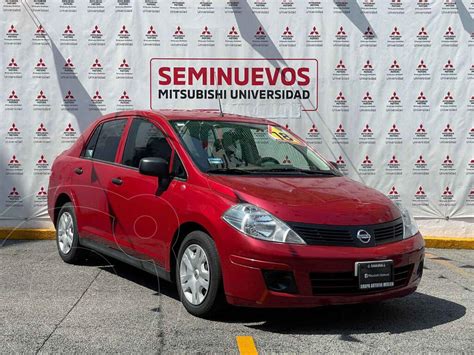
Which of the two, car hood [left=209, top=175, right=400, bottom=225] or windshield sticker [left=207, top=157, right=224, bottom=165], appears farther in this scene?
windshield sticker [left=207, top=157, right=224, bottom=165]

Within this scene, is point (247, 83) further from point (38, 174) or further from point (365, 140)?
point (38, 174)

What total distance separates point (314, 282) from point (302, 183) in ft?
3.47

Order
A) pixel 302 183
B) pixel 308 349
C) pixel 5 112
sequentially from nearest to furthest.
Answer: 1. pixel 308 349
2. pixel 302 183
3. pixel 5 112

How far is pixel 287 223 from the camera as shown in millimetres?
4406

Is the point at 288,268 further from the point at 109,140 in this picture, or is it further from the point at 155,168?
the point at 109,140

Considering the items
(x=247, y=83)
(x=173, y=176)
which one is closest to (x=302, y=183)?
(x=173, y=176)

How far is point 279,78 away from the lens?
891 cm

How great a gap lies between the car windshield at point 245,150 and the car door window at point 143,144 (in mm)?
201

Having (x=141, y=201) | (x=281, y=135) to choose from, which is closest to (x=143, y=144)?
(x=141, y=201)

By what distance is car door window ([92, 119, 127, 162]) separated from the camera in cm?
619

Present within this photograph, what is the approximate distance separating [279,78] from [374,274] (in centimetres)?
497

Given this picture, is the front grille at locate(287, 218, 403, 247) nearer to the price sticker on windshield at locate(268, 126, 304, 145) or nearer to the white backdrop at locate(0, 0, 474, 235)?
the price sticker on windshield at locate(268, 126, 304, 145)

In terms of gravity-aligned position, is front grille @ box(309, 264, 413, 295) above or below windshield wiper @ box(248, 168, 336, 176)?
below

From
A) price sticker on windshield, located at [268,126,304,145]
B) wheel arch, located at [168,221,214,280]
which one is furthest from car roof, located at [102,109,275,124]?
wheel arch, located at [168,221,214,280]
